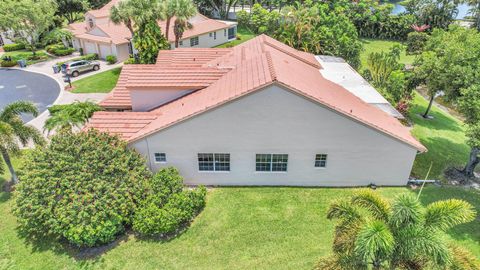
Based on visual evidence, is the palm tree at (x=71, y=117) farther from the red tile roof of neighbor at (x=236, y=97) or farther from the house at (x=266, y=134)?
the house at (x=266, y=134)

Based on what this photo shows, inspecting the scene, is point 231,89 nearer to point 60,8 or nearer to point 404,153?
point 404,153

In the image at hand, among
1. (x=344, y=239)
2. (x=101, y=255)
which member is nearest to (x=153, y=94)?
(x=101, y=255)

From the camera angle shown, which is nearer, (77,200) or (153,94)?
(77,200)

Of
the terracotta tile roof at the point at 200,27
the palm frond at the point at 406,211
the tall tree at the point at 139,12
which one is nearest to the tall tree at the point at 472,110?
the palm frond at the point at 406,211

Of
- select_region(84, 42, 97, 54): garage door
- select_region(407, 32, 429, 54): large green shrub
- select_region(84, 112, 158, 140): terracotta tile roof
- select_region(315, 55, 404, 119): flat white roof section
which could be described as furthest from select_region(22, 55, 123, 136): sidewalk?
select_region(407, 32, 429, 54): large green shrub

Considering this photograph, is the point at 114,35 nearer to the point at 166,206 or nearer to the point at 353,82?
the point at 353,82

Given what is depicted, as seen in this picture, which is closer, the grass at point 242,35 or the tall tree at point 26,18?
the tall tree at point 26,18
